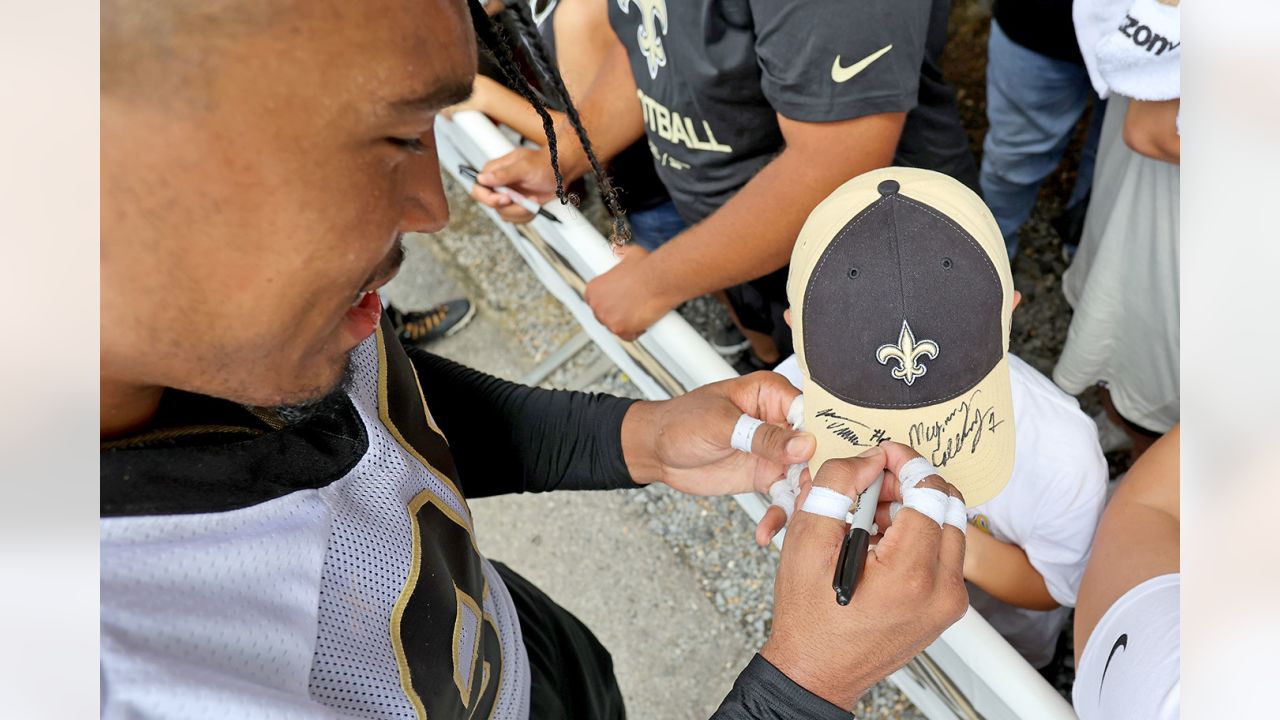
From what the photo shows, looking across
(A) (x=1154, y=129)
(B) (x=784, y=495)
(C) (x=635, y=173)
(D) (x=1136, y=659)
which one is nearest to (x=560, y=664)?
(B) (x=784, y=495)

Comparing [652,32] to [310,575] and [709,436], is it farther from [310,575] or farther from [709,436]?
[310,575]

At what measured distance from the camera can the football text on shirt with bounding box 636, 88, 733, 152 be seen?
1.67 m

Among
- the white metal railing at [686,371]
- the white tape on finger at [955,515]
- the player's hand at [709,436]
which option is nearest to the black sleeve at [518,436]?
the player's hand at [709,436]

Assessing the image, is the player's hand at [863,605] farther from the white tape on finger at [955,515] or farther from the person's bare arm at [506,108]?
the person's bare arm at [506,108]

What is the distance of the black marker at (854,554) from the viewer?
0.91 meters

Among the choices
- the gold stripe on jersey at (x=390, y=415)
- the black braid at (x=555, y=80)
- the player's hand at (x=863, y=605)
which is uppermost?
the black braid at (x=555, y=80)

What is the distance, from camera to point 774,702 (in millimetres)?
919

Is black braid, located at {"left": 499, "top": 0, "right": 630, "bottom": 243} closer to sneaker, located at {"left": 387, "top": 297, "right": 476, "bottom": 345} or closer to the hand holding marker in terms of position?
the hand holding marker

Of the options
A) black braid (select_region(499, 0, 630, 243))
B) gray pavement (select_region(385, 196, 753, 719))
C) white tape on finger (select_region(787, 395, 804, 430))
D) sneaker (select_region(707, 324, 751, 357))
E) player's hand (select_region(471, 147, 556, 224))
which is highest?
black braid (select_region(499, 0, 630, 243))

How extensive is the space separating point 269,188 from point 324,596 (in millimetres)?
368

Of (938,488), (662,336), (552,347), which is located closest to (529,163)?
(662,336)

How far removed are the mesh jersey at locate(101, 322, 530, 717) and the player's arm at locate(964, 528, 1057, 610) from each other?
0.80 m

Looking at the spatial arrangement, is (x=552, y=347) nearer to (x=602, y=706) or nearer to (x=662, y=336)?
(x=662, y=336)

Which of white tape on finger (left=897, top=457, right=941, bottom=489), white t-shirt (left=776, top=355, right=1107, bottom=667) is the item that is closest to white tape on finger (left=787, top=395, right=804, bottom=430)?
white t-shirt (left=776, top=355, right=1107, bottom=667)
